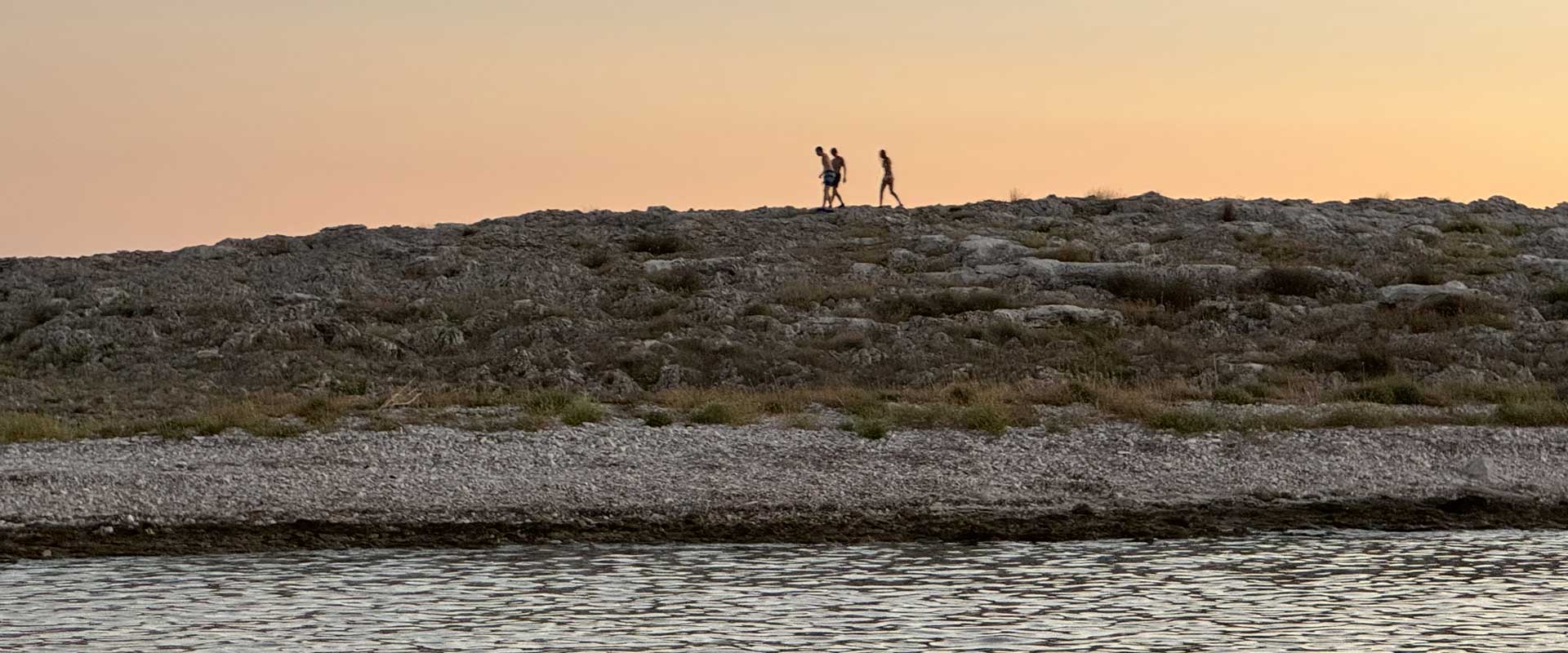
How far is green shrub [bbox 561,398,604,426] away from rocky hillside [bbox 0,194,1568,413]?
23.1 feet

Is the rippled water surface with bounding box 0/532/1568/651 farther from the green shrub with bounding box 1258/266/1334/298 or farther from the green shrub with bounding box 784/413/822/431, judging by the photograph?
the green shrub with bounding box 1258/266/1334/298

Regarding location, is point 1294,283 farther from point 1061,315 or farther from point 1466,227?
point 1466,227

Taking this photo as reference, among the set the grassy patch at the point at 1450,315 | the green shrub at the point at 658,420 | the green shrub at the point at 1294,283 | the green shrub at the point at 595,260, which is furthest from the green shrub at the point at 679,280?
the green shrub at the point at 658,420

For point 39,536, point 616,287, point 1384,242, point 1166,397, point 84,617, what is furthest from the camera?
point 1384,242

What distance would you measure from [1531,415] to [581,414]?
48.9ft

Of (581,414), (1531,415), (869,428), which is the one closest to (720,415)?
(581,414)

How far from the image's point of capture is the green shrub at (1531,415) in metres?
27.2

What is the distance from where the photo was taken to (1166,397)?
29.9 m

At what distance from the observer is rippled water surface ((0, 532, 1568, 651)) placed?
44.2 ft

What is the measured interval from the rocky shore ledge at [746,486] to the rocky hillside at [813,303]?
8.42m

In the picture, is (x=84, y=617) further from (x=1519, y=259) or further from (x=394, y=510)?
(x=1519, y=259)

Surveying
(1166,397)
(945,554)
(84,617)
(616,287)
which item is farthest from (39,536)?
(616,287)

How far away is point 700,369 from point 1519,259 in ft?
84.0

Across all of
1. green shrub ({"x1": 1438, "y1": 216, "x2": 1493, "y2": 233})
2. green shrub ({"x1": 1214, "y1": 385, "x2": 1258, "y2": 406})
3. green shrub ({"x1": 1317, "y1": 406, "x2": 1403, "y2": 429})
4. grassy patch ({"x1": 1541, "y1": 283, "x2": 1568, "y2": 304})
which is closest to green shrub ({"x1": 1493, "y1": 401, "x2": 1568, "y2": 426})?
green shrub ({"x1": 1317, "y1": 406, "x2": 1403, "y2": 429})
